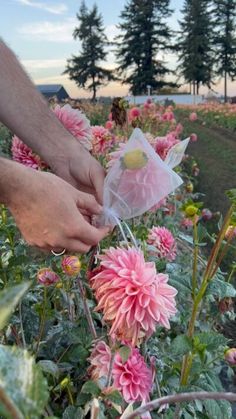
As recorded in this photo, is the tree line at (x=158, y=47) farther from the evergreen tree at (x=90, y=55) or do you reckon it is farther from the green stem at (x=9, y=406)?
the green stem at (x=9, y=406)

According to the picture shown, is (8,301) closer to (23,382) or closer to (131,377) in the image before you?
(23,382)

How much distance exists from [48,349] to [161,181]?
2.23 ft

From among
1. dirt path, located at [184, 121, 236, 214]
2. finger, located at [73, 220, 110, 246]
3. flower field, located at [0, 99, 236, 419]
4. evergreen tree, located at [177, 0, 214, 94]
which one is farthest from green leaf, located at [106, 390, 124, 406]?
evergreen tree, located at [177, 0, 214, 94]

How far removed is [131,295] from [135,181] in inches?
8.4

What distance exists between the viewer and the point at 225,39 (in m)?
45.2

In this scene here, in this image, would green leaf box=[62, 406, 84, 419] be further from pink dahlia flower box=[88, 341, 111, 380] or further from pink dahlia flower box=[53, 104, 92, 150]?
pink dahlia flower box=[53, 104, 92, 150]

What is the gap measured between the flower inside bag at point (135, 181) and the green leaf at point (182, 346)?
0.25 m

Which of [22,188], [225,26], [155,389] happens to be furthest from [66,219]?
[225,26]

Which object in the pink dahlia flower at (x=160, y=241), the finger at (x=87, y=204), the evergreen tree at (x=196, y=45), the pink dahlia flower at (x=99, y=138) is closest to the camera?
the finger at (x=87, y=204)

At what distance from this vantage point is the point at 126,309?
71 cm

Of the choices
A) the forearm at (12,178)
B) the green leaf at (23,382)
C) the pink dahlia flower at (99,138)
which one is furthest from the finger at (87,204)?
the pink dahlia flower at (99,138)

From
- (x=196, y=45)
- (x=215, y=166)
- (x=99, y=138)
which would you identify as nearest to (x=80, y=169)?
(x=99, y=138)

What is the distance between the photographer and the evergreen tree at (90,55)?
47531mm

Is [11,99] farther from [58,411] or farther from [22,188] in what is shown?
[58,411]
